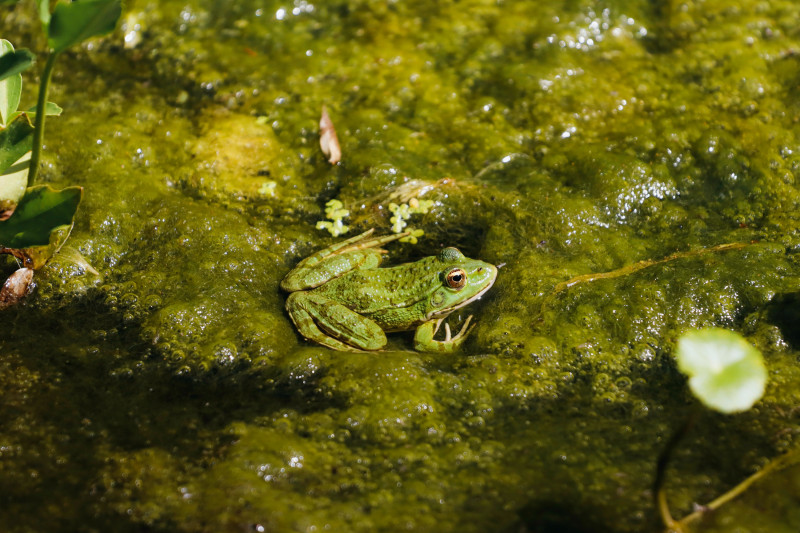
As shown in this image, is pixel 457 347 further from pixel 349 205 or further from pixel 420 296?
pixel 349 205

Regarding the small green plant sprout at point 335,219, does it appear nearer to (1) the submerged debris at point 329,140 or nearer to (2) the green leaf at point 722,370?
(1) the submerged debris at point 329,140

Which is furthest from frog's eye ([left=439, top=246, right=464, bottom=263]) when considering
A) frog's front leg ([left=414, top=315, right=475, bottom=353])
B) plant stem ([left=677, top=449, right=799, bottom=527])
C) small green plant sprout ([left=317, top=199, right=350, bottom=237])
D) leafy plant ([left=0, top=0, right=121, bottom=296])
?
leafy plant ([left=0, top=0, right=121, bottom=296])

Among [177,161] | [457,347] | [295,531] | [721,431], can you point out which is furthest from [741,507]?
[177,161]

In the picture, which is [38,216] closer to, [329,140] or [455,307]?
[329,140]

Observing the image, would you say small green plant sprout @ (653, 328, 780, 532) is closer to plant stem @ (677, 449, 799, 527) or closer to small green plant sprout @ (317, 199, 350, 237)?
plant stem @ (677, 449, 799, 527)

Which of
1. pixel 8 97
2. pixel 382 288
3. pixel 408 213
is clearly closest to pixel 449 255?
pixel 382 288

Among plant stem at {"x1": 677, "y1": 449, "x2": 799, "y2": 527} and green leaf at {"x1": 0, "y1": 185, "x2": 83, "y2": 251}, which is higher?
green leaf at {"x1": 0, "y1": 185, "x2": 83, "y2": 251}

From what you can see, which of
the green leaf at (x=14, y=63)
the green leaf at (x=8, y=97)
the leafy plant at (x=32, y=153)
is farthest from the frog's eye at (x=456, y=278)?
the green leaf at (x=8, y=97)

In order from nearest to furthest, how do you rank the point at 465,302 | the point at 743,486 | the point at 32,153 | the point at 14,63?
the point at 743,486 < the point at 14,63 < the point at 32,153 < the point at 465,302
